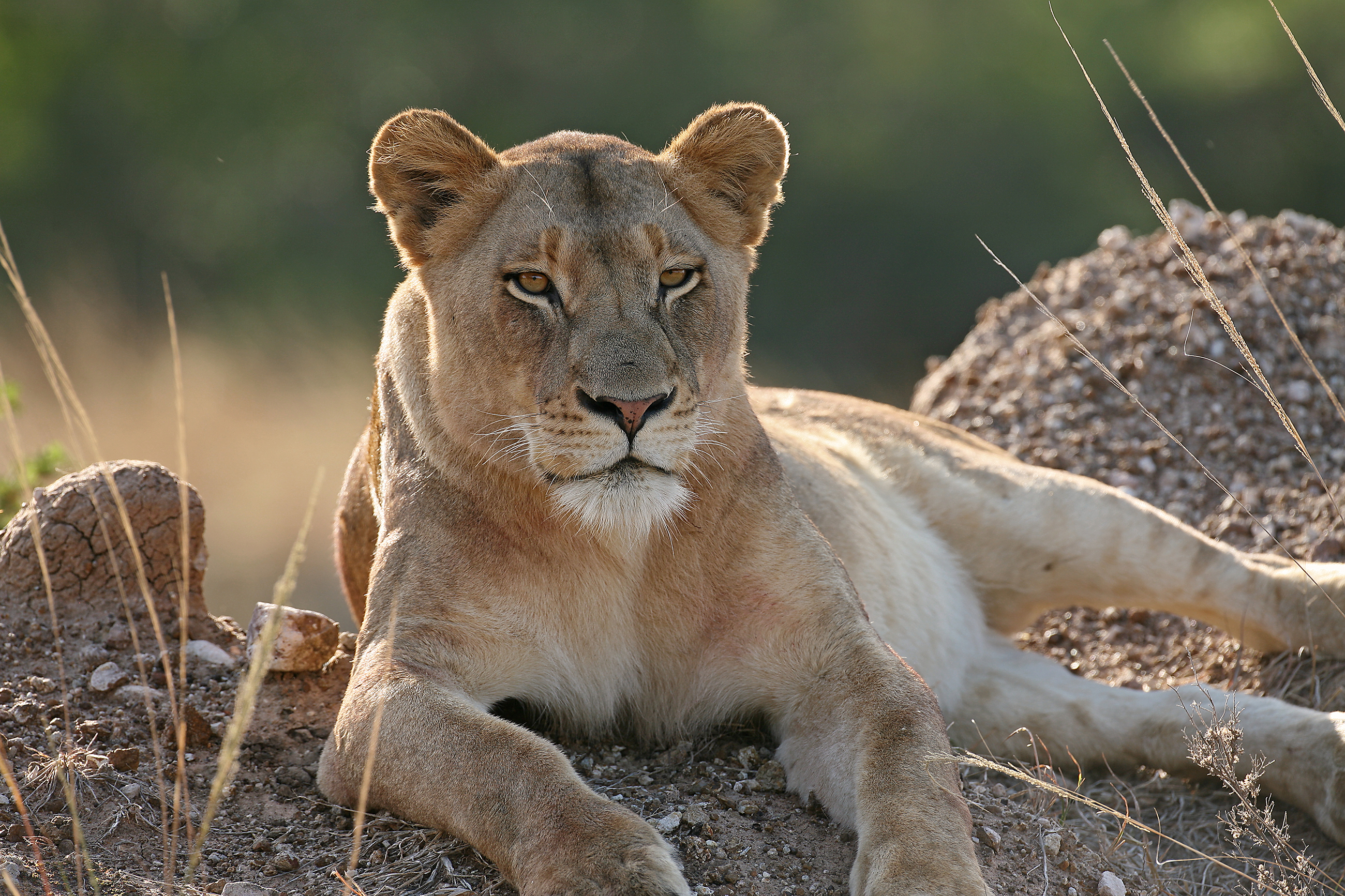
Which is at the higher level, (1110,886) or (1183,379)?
(1183,379)

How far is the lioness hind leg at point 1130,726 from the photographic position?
3.78m

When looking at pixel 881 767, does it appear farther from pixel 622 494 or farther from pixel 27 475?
pixel 27 475

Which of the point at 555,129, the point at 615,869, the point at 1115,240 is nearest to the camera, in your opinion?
the point at 615,869

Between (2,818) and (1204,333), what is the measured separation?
5.71 metres

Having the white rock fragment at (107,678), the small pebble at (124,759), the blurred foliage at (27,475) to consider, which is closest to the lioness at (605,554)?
the small pebble at (124,759)

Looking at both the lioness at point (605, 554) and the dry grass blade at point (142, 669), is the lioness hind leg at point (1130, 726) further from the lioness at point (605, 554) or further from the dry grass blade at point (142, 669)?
the dry grass blade at point (142, 669)

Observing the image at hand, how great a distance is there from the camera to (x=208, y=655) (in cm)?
410

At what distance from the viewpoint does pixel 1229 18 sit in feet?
50.0

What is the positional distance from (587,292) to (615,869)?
4.73 ft

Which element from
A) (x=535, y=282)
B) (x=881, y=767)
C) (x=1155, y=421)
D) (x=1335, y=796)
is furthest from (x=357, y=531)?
(x=1335, y=796)

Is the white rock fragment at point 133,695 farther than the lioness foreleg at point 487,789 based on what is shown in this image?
Yes

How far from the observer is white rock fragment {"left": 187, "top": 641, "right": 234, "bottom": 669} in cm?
408

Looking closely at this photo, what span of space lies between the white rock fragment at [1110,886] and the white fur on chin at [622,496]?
138cm

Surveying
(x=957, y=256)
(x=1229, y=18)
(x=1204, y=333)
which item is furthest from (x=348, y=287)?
(x=1204, y=333)
